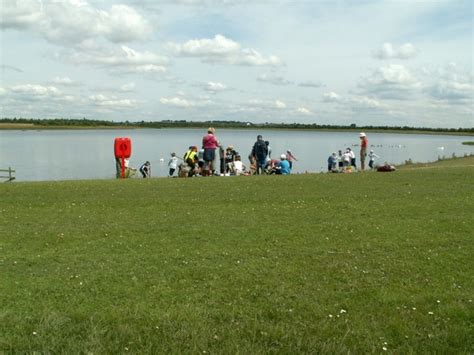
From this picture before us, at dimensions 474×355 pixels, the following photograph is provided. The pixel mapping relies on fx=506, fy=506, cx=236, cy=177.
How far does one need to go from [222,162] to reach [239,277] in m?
18.3

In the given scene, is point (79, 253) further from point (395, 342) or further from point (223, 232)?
point (395, 342)

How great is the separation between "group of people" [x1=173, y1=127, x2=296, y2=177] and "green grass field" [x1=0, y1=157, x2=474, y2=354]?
954 cm

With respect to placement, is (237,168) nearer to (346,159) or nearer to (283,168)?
(283,168)

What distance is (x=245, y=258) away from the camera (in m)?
7.28

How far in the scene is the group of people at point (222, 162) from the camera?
21.5m

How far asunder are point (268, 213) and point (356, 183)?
243 inches

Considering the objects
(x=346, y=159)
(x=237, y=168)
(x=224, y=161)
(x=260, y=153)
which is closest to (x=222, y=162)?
(x=224, y=161)

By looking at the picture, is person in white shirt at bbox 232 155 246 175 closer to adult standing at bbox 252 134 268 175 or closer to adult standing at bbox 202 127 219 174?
adult standing at bbox 252 134 268 175

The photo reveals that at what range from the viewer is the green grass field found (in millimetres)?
4797

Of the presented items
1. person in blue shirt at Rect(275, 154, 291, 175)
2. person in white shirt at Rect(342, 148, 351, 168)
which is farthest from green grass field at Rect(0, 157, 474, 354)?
person in white shirt at Rect(342, 148, 351, 168)

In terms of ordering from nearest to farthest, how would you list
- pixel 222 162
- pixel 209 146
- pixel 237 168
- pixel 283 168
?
pixel 209 146 → pixel 283 168 → pixel 237 168 → pixel 222 162

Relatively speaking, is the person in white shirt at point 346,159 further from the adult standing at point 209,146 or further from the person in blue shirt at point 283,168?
the adult standing at point 209,146

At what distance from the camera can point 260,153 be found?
24.0 meters

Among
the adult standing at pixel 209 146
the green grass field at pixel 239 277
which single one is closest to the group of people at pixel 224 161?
the adult standing at pixel 209 146
